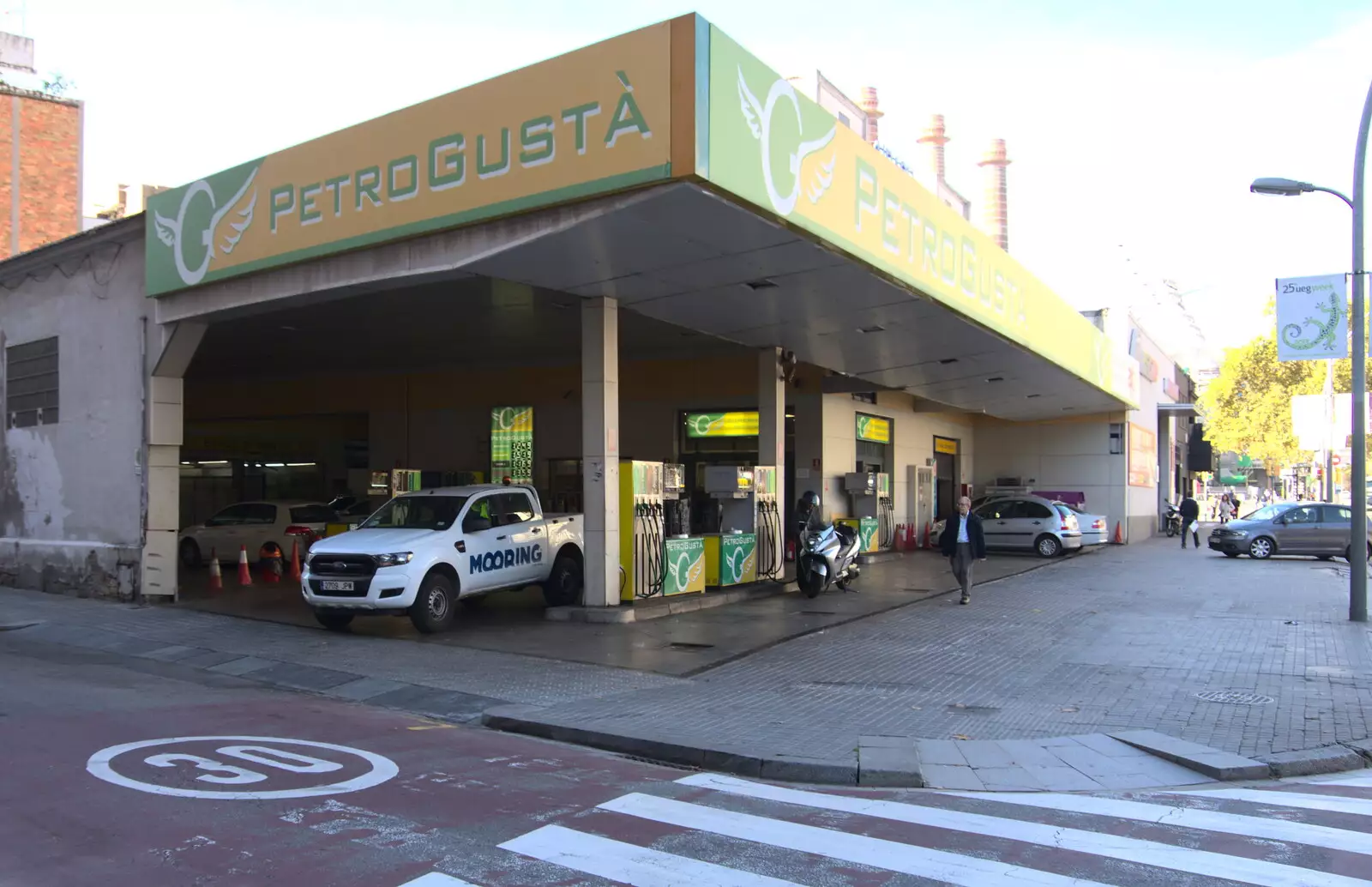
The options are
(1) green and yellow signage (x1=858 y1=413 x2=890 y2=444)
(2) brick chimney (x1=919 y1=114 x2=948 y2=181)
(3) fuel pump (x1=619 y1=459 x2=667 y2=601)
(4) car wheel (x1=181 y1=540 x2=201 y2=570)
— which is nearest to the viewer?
(3) fuel pump (x1=619 y1=459 x2=667 y2=601)

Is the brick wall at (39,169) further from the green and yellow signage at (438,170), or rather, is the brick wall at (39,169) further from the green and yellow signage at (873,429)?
the green and yellow signage at (873,429)

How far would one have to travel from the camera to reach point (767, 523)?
1742 cm

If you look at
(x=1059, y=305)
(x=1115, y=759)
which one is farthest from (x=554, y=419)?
(x=1115, y=759)

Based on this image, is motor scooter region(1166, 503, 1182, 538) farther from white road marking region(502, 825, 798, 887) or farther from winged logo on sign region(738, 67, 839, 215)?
→ white road marking region(502, 825, 798, 887)

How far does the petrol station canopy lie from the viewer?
9406 mm

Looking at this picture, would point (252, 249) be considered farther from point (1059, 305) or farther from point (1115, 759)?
point (1059, 305)

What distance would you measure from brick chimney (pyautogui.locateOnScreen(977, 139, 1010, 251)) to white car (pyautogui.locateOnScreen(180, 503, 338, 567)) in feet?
258

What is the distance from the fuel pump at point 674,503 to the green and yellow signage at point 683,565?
17.4 inches

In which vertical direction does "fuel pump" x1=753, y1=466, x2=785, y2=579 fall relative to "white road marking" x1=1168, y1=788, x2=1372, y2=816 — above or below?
above

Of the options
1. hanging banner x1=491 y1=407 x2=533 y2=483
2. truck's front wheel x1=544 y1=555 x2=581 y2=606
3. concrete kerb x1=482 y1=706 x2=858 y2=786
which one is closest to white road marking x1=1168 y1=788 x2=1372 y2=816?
concrete kerb x1=482 y1=706 x2=858 y2=786

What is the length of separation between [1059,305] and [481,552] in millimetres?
14296

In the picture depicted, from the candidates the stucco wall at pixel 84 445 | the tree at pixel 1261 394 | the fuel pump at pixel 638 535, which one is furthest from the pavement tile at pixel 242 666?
the tree at pixel 1261 394

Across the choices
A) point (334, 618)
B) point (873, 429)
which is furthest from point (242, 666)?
point (873, 429)

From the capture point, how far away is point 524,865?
16.0ft
